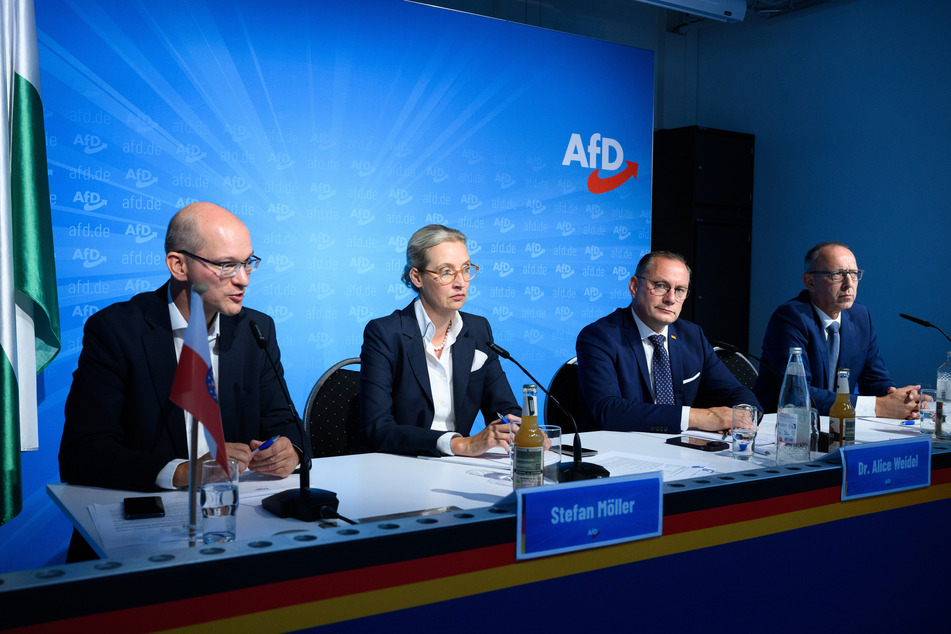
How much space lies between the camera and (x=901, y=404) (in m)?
2.72

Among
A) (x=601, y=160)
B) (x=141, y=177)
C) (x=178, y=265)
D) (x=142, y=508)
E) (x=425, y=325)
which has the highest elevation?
(x=601, y=160)

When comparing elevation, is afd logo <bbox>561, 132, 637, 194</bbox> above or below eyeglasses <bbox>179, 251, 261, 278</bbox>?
above

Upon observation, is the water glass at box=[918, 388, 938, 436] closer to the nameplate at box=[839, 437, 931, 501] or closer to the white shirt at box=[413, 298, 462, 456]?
the nameplate at box=[839, 437, 931, 501]

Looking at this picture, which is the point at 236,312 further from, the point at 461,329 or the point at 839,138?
the point at 839,138

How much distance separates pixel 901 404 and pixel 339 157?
108 inches

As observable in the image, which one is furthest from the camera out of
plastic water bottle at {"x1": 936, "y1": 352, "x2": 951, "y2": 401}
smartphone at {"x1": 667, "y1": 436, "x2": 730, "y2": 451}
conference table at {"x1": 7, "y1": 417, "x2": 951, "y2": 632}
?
plastic water bottle at {"x1": 936, "y1": 352, "x2": 951, "y2": 401}

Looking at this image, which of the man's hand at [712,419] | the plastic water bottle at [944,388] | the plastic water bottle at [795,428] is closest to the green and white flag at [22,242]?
the man's hand at [712,419]

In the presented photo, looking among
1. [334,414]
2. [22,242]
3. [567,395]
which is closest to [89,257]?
[22,242]

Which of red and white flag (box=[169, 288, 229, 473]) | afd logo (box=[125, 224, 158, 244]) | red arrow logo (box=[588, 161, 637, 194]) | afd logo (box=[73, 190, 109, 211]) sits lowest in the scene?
red and white flag (box=[169, 288, 229, 473])

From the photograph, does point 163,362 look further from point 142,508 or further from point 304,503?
point 304,503

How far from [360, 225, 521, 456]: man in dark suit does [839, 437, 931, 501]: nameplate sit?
4.15 ft

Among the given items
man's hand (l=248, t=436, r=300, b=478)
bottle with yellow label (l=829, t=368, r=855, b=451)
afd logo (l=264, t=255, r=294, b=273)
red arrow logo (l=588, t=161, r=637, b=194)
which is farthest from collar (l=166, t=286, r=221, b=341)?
red arrow logo (l=588, t=161, r=637, b=194)

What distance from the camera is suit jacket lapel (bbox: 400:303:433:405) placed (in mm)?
2477

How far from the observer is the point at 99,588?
2.46 ft
